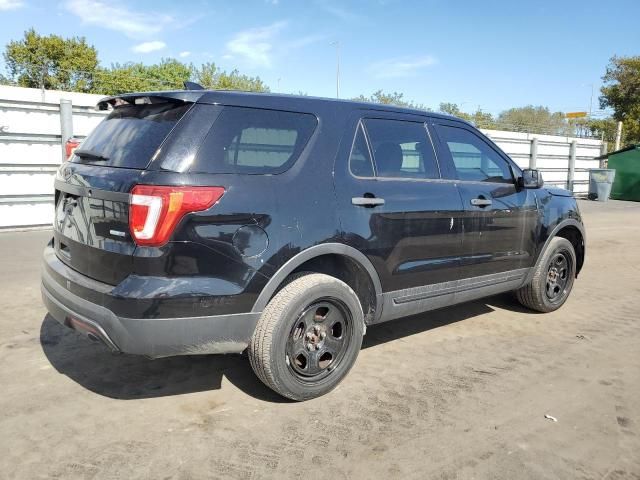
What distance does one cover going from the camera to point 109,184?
2.89 metres

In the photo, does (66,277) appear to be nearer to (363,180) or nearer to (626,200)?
(363,180)

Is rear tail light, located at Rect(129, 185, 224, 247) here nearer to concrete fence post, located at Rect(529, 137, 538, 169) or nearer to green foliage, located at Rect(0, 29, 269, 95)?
concrete fence post, located at Rect(529, 137, 538, 169)

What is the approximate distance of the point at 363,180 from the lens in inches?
138

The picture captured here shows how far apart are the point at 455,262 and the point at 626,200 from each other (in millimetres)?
20035

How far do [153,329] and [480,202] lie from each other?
2.72 meters

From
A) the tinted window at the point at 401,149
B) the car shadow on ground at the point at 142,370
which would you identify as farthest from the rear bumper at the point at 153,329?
the tinted window at the point at 401,149

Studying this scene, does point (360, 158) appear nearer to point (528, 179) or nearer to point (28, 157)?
point (528, 179)

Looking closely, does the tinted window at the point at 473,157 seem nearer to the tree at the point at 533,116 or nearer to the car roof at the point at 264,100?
the car roof at the point at 264,100

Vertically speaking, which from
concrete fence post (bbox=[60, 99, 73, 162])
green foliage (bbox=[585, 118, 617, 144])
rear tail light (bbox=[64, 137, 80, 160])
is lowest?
rear tail light (bbox=[64, 137, 80, 160])

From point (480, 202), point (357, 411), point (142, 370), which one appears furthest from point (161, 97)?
point (480, 202)

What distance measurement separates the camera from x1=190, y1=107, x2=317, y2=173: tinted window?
2930 mm

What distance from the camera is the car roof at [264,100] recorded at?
301cm

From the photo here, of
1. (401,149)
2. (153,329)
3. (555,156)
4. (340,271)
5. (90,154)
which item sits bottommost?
(153,329)

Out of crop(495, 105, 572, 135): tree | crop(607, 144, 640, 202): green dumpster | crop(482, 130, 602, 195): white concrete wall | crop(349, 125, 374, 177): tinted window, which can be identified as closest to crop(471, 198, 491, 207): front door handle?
crop(349, 125, 374, 177): tinted window
